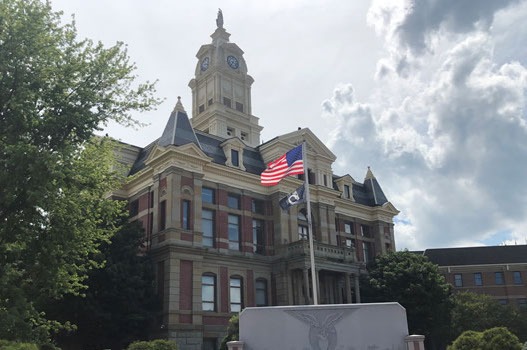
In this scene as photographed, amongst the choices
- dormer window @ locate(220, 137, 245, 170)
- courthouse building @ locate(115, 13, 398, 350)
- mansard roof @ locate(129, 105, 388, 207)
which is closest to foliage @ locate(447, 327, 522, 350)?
courthouse building @ locate(115, 13, 398, 350)

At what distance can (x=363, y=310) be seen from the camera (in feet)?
61.4

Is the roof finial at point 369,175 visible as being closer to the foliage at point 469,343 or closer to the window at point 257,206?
the window at point 257,206

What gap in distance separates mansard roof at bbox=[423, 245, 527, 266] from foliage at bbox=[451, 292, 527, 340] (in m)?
14.6

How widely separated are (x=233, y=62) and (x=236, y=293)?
27.9 meters

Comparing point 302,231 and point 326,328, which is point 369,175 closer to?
point 302,231

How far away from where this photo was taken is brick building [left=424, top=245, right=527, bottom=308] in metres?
65.6

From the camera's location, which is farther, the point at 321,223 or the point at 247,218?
the point at 321,223

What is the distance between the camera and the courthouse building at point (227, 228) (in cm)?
3509

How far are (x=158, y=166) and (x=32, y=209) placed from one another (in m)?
20.6

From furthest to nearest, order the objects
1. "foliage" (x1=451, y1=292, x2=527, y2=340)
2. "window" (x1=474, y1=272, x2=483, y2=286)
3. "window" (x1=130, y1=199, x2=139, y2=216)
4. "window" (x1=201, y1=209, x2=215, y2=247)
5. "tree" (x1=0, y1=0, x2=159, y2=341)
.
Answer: "window" (x1=474, y1=272, x2=483, y2=286) → "foliage" (x1=451, y1=292, x2=527, y2=340) → "window" (x1=130, y1=199, x2=139, y2=216) → "window" (x1=201, y1=209, x2=215, y2=247) → "tree" (x1=0, y1=0, x2=159, y2=341)

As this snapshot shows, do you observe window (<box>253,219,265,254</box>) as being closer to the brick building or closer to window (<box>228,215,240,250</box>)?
window (<box>228,215,240,250</box>)

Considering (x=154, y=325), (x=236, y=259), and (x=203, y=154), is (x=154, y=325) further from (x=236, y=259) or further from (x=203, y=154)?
(x=203, y=154)

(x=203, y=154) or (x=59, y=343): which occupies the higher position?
(x=203, y=154)

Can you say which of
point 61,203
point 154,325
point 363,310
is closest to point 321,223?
point 154,325
